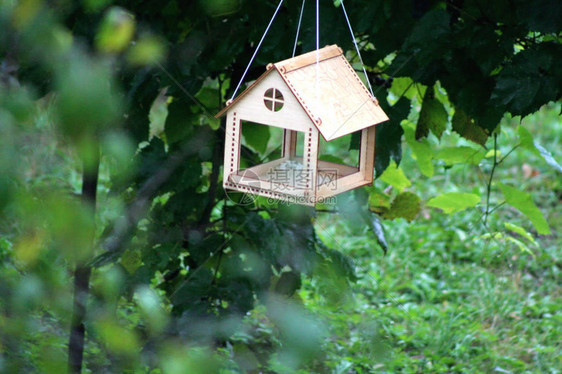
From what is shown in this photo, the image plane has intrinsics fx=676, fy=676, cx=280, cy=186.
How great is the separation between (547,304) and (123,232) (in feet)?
7.31

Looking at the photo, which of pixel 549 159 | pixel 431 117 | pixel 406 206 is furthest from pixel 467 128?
pixel 406 206

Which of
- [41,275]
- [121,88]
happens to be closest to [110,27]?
[41,275]

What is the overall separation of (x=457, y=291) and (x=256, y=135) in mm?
1824

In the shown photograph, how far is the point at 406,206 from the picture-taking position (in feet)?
6.41

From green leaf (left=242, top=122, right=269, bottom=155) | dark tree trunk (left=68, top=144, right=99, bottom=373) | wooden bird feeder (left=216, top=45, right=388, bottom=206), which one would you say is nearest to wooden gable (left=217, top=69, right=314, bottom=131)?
wooden bird feeder (left=216, top=45, right=388, bottom=206)

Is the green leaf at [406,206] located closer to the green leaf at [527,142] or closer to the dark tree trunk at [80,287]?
the green leaf at [527,142]

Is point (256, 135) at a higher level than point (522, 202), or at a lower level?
higher

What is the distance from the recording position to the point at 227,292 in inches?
72.1

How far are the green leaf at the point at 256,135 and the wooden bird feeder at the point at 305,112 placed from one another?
53cm

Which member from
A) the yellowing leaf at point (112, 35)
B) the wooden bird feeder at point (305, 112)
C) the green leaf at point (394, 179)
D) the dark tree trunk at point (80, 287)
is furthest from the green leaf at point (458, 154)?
the yellowing leaf at point (112, 35)

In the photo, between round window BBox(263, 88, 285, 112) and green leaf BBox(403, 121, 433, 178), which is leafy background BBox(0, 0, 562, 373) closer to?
green leaf BBox(403, 121, 433, 178)

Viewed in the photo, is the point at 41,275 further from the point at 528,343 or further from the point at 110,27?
the point at 528,343

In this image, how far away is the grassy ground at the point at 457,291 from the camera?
273cm

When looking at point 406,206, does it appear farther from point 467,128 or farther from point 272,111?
point 272,111
